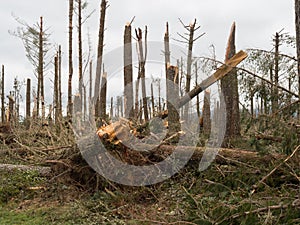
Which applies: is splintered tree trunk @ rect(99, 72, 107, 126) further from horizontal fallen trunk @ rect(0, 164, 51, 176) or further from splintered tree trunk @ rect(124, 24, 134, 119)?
horizontal fallen trunk @ rect(0, 164, 51, 176)

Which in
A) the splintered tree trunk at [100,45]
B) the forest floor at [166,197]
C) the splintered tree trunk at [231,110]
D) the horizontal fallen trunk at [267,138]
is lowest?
the forest floor at [166,197]

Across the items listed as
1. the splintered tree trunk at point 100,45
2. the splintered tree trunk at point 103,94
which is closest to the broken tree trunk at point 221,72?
the splintered tree trunk at point 103,94

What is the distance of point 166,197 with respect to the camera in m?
4.48

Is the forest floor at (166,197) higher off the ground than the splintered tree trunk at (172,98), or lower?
lower

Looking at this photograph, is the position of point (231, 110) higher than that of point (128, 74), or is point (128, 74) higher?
point (128, 74)

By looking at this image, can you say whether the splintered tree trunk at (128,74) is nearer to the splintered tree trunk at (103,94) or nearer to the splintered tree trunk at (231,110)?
the splintered tree trunk at (103,94)

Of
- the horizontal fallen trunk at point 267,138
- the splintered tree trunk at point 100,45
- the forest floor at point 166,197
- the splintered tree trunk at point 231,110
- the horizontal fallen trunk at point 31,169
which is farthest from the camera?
the splintered tree trunk at point 100,45

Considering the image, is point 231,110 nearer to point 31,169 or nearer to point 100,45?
point 31,169

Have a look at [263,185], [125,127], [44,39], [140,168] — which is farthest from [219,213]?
[44,39]

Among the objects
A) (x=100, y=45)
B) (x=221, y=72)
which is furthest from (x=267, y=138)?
(x=100, y=45)

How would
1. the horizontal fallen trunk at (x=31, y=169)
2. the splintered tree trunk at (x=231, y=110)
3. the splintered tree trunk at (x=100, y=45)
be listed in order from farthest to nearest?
the splintered tree trunk at (x=100, y=45) < the splintered tree trunk at (x=231, y=110) < the horizontal fallen trunk at (x=31, y=169)

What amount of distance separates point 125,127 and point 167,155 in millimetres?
695

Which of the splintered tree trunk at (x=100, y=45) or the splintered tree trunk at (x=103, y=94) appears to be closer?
the splintered tree trunk at (x=103, y=94)

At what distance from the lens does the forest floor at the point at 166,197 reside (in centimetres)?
285
